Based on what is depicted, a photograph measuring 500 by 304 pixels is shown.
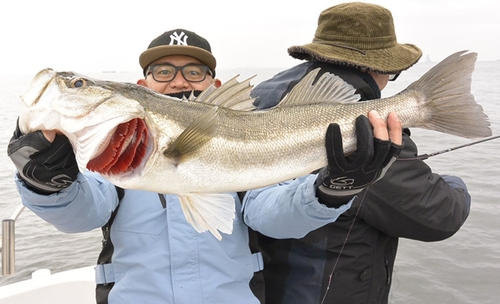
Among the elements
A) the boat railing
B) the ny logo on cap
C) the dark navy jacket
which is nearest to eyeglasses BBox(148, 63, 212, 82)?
the ny logo on cap

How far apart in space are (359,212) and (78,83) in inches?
76.5

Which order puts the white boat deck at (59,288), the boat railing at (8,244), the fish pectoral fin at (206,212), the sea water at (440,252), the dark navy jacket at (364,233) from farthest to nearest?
1. the sea water at (440,252)
2. the white boat deck at (59,288)
3. the boat railing at (8,244)
4. the dark navy jacket at (364,233)
5. the fish pectoral fin at (206,212)

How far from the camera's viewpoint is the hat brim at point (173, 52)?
3541mm

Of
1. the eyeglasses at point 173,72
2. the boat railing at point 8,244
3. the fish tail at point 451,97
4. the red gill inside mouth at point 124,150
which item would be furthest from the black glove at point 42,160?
the boat railing at point 8,244

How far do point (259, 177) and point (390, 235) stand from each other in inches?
54.9

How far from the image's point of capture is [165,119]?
2115 millimetres

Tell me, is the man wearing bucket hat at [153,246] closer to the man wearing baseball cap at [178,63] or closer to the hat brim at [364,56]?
the hat brim at [364,56]

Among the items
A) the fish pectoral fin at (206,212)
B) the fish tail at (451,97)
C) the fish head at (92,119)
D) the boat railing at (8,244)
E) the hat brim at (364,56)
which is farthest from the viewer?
the boat railing at (8,244)

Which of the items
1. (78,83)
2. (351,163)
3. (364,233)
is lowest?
(364,233)

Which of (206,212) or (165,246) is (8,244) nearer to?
(165,246)

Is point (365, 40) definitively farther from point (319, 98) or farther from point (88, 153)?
point (88, 153)

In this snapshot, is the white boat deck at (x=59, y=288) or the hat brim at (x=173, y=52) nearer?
the hat brim at (x=173, y=52)

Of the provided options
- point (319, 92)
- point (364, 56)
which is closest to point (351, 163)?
point (319, 92)

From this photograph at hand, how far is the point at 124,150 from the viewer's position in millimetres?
2043
